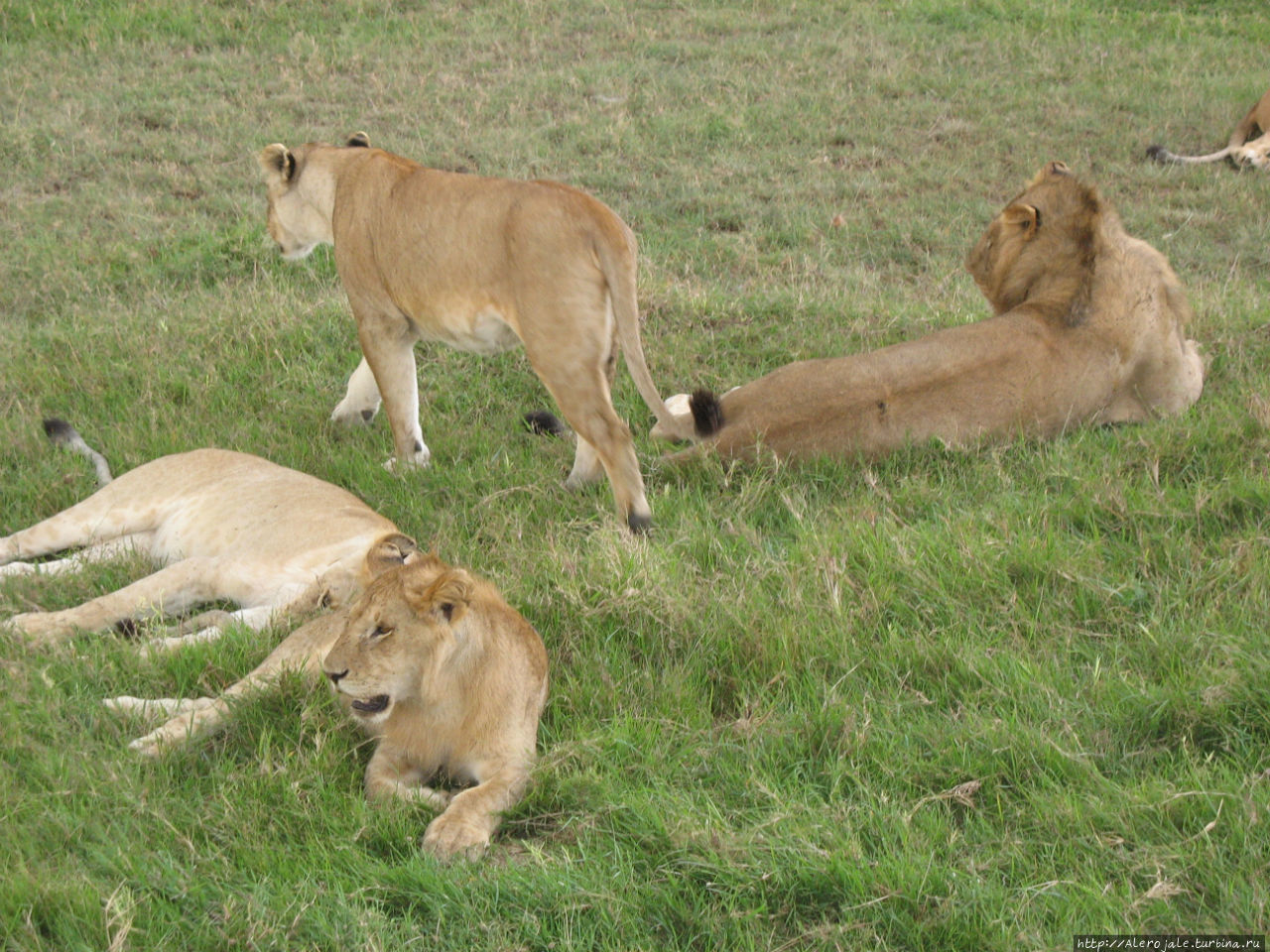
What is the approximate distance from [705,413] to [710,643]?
1.53m

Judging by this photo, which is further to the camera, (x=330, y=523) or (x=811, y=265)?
(x=811, y=265)

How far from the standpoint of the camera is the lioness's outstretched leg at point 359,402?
18.6 feet

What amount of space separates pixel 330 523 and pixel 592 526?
0.87 meters

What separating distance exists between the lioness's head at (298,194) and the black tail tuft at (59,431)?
1418 millimetres

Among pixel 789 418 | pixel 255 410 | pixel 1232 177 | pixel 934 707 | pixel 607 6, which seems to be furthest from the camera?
pixel 607 6

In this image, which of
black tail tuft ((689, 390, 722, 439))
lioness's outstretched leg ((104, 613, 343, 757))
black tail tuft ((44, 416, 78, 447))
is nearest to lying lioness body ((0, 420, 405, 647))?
lioness's outstretched leg ((104, 613, 343, 757))

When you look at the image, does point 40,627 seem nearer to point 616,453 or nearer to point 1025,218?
point 616,453

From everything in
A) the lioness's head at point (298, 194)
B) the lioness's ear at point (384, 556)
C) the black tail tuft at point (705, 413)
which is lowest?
the black tail tuft at point (705, 413)

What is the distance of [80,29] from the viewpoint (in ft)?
40.2

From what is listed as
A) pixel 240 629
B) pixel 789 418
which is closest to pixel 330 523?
pixel 240 629

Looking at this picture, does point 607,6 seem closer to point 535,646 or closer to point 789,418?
point 789,418

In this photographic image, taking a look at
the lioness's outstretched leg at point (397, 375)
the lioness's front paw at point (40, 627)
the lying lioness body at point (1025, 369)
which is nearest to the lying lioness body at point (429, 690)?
the lioness's front paw at point (40, 627)

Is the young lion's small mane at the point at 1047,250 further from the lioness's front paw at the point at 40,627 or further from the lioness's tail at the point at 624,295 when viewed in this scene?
the lioness's front paw at the point at 40,627

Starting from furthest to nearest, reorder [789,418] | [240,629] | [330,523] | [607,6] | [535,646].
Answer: [607,6], [789,418], [330,523], [240,629], [535,646]
